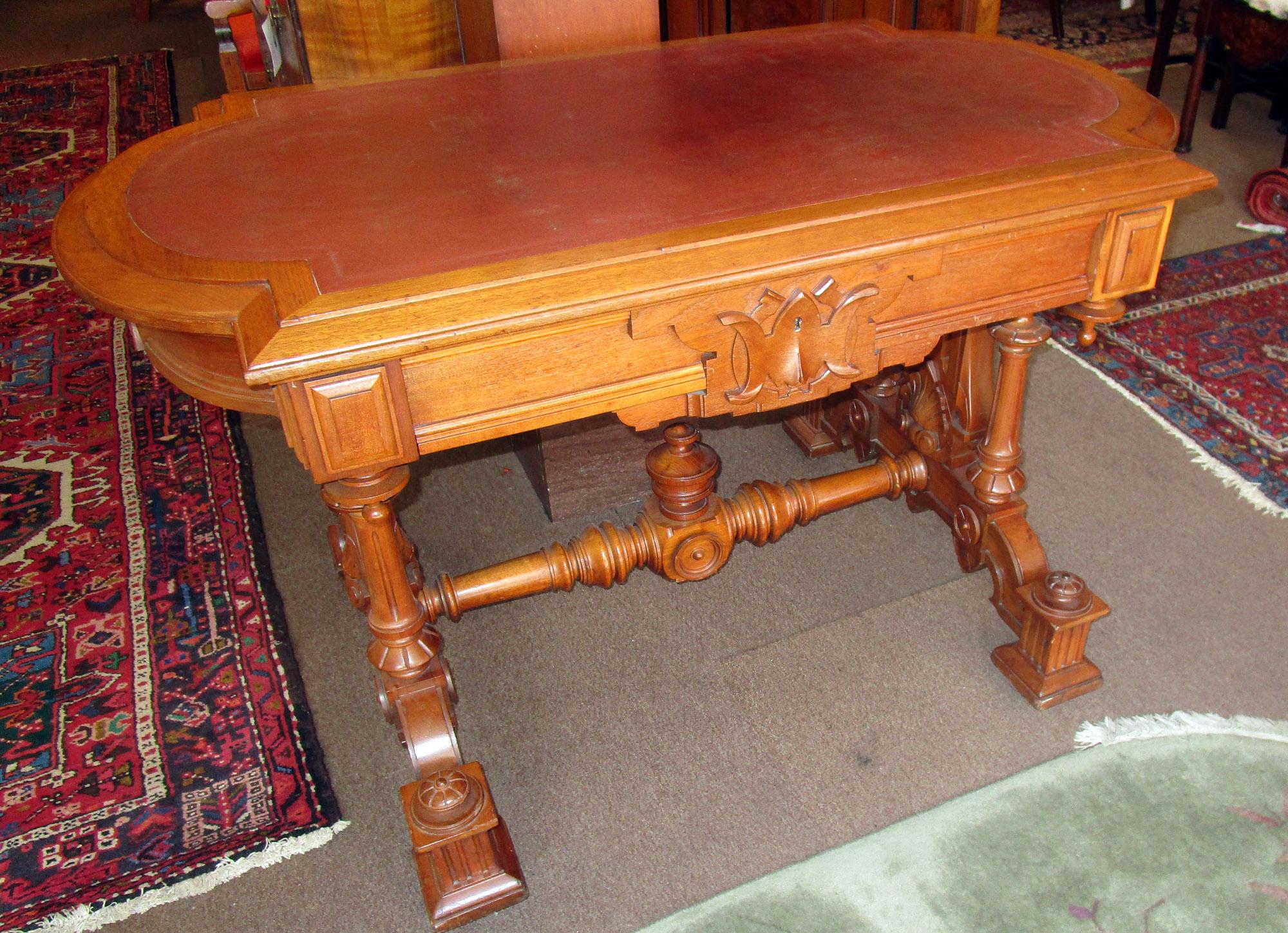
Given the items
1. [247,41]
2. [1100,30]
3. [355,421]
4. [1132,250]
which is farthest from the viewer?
[1100,30]

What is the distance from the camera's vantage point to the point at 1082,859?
162 centimetres

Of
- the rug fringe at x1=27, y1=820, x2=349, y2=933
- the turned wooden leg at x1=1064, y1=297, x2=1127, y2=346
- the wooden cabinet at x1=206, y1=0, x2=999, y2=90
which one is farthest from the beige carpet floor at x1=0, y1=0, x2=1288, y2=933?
the wooden cabinet at x1=206, y1=0, x2=999, y2=90

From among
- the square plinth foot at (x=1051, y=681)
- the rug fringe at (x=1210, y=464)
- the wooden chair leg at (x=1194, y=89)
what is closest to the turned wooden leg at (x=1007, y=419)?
the square plinth foot at (x=1051, y=681)

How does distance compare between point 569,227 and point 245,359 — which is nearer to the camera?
point 245,359

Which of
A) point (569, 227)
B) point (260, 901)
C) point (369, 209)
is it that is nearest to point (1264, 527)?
point (569, 227)

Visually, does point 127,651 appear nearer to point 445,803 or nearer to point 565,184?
point 445,803

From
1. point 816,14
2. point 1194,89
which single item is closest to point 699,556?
point 816,14

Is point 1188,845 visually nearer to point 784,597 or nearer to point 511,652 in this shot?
point 784,597

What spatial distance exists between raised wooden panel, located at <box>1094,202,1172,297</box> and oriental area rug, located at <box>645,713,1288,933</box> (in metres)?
0.79

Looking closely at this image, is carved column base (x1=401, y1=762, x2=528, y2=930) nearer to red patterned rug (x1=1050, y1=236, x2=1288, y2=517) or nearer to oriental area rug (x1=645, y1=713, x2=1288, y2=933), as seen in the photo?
oriental area rug (x1=645, y1=713, x2=1288, y2=933)

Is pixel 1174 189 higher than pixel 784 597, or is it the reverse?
pixel 1174 189

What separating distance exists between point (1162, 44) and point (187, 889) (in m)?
4.43

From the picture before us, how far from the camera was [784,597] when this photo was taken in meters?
2.14

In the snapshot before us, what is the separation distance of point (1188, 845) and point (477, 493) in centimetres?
163
